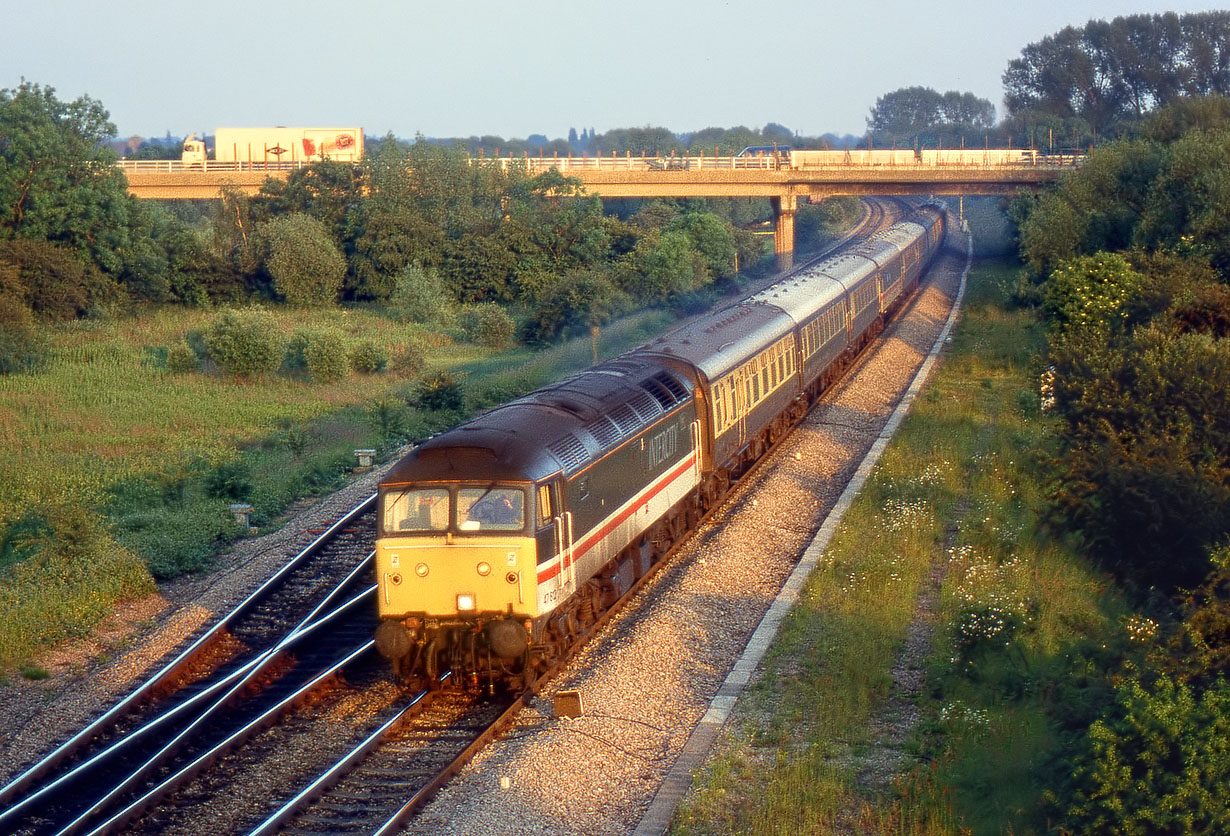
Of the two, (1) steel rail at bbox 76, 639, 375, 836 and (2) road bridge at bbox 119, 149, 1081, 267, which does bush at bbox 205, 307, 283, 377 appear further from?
(2) road bridge at bbox 119, 149, 1081, 267

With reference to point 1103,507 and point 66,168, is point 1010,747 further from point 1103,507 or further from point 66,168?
point 66,168

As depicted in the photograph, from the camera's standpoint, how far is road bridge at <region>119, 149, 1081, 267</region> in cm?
5775

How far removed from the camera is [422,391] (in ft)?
95.4

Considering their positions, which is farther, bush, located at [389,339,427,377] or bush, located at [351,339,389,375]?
bush, located at [389,339,427,377]

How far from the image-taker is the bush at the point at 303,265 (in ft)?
172

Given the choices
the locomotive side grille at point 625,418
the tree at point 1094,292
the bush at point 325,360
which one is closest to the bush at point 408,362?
the bush at point 325,360

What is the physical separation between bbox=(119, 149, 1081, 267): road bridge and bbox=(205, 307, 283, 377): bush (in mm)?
26575

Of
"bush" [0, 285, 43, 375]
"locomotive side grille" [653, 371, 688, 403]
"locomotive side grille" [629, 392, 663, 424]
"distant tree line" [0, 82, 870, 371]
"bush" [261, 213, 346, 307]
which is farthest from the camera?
"bush" [261, 213, 346, 307]

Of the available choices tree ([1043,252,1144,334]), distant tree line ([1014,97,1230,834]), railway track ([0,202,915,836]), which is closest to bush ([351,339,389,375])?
→ distant tree line ([1014,97,1230,834])

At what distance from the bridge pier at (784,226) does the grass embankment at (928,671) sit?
39.4 metres

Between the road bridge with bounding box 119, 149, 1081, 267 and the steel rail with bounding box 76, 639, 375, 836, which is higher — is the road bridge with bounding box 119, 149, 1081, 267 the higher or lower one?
the higher one

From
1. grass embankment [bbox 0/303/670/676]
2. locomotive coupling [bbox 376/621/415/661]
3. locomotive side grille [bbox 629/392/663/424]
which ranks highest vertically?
locomotive side grille [bbox 629/392/663/424]

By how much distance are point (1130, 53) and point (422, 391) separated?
95.4 meters

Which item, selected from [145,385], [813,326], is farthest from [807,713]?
[145,385]
